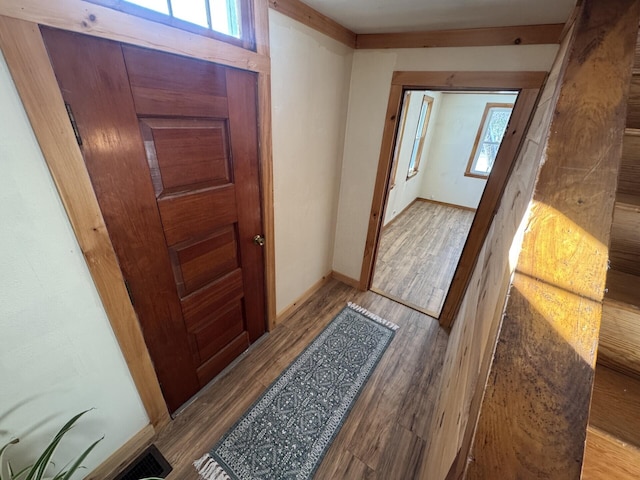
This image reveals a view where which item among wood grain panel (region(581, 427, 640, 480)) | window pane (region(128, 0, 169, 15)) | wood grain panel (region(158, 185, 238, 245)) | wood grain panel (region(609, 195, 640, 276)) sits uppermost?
window pane (region(128, 0, 169, 15))

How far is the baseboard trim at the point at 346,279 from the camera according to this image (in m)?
2.66

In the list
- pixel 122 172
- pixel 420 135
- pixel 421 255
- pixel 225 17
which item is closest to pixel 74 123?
pixel 122 172

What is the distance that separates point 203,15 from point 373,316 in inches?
90.9

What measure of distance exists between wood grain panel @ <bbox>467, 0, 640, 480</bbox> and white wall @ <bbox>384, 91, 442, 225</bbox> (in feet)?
8.86

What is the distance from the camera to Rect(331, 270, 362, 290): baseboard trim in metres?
2.66

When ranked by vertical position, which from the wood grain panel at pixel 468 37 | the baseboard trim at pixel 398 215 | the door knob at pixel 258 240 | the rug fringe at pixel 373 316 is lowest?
the rug fringe at pixel 373 316

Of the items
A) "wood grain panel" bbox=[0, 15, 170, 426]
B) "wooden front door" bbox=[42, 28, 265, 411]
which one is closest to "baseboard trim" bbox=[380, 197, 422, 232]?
"wooden front door" bbox=[42, 28, 265, 411]

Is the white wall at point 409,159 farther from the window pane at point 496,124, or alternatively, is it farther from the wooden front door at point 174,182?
the wooden front door at point 174,182

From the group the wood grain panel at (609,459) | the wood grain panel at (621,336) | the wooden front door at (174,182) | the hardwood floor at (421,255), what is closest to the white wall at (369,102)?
the hardwood floor at (421,255)

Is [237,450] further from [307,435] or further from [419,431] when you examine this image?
[419,431]

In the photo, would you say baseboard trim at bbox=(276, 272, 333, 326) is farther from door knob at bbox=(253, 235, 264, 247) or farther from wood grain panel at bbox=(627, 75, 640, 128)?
wood grain panel at bbox=(627, 75, 640, 128)

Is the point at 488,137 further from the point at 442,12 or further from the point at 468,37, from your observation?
the point at 442,12

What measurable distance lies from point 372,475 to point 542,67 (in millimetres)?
2388

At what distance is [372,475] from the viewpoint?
1.28 meters
